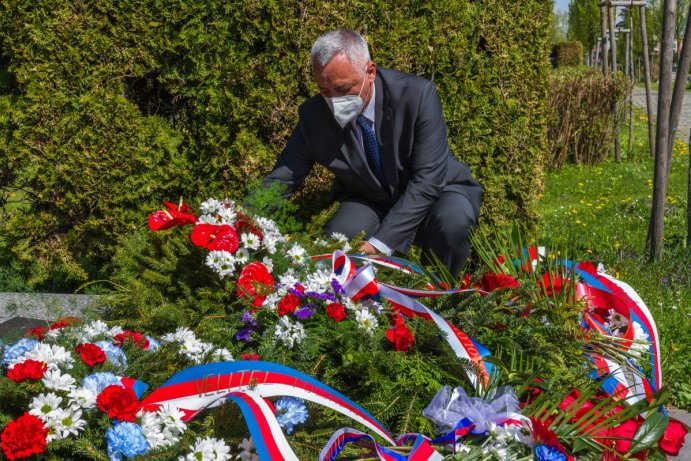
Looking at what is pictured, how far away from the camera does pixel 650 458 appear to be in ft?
8.08

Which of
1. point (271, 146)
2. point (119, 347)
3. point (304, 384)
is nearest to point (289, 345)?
Result: point (304, 384)

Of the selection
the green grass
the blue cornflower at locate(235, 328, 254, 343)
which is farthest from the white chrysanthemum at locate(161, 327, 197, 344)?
the green grass

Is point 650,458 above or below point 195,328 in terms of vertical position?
below

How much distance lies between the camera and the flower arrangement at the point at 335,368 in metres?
1.92

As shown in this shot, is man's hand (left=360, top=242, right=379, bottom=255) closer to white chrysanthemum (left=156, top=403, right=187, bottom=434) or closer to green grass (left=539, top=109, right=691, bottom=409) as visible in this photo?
green grass (left=539, top=109, right=691, bottom=409)

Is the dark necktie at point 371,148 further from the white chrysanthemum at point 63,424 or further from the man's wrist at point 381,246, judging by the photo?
the white chrysanthemum at point 63,424

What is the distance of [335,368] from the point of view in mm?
2352

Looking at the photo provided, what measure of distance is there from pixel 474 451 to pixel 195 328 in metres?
1.06

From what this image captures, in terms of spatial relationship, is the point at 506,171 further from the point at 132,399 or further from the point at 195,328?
the point at 132,399

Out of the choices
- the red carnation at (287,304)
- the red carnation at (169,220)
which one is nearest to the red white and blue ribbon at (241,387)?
the red carnation at (287,304)

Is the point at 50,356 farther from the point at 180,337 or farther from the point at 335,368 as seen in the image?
the point at 335,368

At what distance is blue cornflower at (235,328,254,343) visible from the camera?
244cm

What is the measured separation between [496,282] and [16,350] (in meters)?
1.77

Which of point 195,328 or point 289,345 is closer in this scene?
point 289,345
